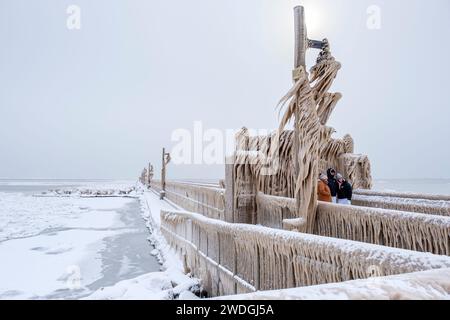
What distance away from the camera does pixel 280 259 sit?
3357mm

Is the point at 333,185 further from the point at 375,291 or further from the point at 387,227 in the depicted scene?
the point at 375,291

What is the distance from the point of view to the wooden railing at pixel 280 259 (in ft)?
7.56

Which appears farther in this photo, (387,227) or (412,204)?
(412,204)

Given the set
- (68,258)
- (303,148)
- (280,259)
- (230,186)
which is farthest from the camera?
(68,258)

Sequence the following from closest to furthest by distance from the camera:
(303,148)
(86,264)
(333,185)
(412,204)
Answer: (303,148) < (412,204) < (333,185) < (86,264)

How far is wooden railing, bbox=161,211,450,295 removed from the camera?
230 cm

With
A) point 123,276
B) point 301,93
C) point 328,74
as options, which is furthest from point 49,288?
point 328,74

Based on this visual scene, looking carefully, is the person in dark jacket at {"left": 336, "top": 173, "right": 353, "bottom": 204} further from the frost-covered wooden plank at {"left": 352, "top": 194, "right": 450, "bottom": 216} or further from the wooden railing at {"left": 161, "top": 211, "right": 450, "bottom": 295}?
the wooden railing at {"left": 161, "top": 211, "right": 450, "bottom": 295}

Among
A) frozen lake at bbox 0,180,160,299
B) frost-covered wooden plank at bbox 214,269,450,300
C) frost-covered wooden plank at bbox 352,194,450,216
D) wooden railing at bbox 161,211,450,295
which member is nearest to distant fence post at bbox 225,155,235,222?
wooden railing at bbox 161,211,450,295

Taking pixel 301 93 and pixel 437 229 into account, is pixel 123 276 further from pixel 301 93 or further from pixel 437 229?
pixel 437 229

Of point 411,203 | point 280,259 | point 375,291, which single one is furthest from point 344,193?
point 375,291

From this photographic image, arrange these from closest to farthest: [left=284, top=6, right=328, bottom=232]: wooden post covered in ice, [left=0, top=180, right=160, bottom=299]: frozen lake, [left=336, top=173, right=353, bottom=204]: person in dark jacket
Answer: [left=284, top=6, right=328, bottom=232]: wooden post covered in ice < [left=0, top=180, right=160, bottom=299]: frozen lake < [left=336, top=173, right=353, bottom=204]: person in dark jacket

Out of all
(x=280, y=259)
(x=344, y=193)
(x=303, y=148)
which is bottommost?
(x=280, y=259)

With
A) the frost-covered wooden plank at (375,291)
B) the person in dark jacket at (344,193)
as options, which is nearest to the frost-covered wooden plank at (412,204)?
the person in dark jacket at (344,193)
